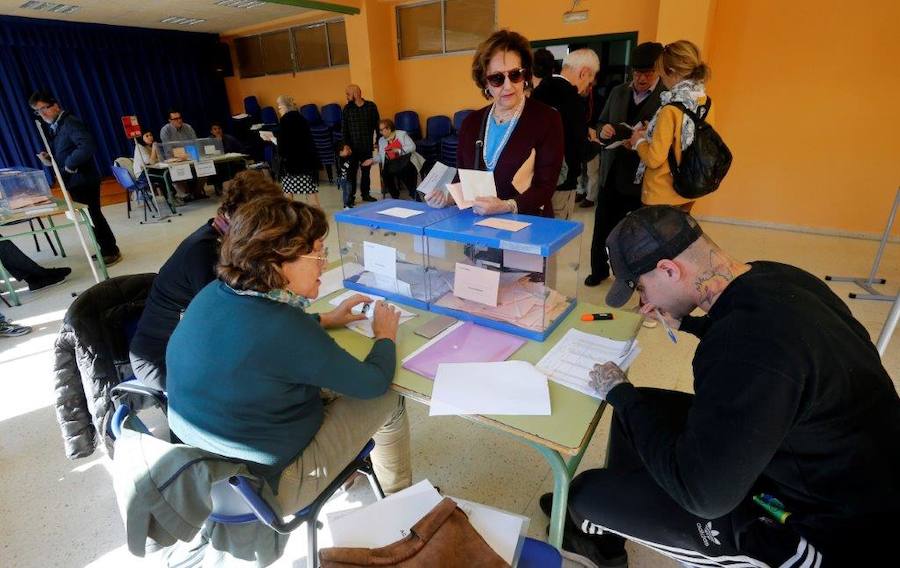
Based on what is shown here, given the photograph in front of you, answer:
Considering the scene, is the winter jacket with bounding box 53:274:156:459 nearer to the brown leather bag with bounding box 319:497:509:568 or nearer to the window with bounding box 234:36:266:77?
the brown leather bag with bounding box 319:497:509:568

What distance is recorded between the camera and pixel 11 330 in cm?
304

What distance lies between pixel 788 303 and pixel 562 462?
0.55 metres

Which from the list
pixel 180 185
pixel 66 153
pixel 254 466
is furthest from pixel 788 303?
pixel 180 185

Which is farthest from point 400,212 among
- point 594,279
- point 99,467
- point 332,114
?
point 332,114

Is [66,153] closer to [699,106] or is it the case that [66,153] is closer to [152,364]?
[152,364]

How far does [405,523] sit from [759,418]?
657 millimetres

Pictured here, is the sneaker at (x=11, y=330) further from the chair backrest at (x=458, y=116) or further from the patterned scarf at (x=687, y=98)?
the chair backrest at (x=458, y=116)

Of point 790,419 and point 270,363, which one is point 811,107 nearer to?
point 790,419

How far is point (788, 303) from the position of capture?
2.68 feet

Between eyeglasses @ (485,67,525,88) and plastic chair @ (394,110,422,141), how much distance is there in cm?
549

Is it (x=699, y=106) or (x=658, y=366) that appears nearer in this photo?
(x=699, y=106)

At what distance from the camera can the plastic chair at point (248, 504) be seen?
3.18 ft

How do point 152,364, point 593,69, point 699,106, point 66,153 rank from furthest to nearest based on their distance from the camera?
point 66,153 < point 593,69 < point 699,106 < point 152,364

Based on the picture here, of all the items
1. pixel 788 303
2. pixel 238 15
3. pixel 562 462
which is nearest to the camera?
pixel 788 303
